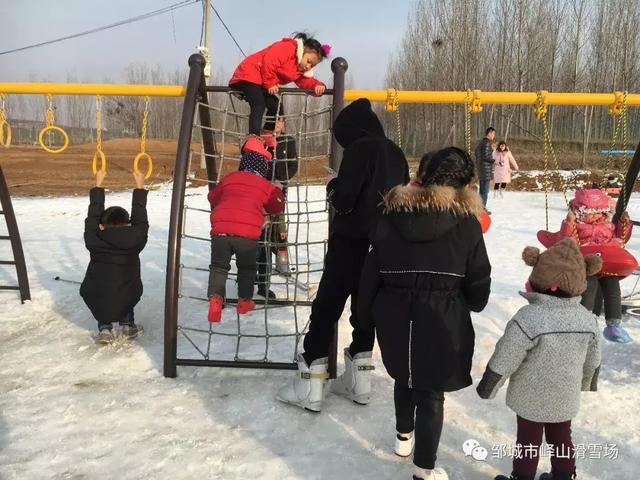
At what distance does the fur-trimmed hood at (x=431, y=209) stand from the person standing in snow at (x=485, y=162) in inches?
405

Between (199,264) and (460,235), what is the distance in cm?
542

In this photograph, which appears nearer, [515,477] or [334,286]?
[515,477]

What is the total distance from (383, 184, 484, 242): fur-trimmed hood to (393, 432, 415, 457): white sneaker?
1068mm

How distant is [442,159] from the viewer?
236cm

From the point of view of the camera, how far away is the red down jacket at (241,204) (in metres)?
3.77

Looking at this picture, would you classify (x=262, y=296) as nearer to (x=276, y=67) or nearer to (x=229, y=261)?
(x=229, y=261)

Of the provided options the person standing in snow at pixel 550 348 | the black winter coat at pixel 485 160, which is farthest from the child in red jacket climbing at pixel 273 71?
the black winter coat at pixel 485 160

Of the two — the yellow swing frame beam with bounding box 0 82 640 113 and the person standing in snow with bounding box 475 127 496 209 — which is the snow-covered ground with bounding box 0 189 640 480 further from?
the person standing in snow with bounding box 475 127 496 209

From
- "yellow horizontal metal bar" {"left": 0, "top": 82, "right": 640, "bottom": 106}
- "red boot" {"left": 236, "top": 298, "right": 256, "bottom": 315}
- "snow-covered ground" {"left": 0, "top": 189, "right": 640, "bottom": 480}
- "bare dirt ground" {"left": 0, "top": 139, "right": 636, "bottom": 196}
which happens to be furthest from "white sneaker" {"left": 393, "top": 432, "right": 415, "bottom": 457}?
"bare dirt ground" {"left": 0, "top": 139, "right": 636, "bottom": 196}

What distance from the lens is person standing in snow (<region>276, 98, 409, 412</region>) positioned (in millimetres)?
2914

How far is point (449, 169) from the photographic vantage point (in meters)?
2.35

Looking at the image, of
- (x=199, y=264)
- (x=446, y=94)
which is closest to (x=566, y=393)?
(x=446, y=94)

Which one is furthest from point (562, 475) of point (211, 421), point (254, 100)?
point (254, 100)

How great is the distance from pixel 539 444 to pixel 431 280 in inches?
34.2
